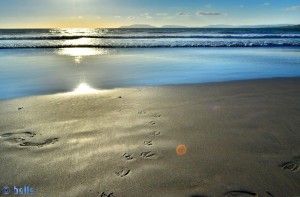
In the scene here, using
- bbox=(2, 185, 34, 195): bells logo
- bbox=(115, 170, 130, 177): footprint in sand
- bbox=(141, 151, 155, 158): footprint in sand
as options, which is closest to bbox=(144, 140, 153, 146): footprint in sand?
bbox=(141, 151, 155, 158): footprint in sand

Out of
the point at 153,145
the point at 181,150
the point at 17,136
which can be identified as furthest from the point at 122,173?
the point at 17,136

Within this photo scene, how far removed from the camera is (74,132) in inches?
145

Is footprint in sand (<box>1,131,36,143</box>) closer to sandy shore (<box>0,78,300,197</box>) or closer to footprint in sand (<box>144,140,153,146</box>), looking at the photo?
sandy shore (<box>0,78,300,197</box>)

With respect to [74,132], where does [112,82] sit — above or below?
above

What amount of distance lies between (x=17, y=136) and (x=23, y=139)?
176 mm

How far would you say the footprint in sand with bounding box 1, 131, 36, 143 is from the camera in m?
3.48

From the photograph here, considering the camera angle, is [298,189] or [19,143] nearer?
[298,189]

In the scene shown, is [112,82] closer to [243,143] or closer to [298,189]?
[243,143]

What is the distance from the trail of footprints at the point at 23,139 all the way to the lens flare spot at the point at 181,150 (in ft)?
5.69

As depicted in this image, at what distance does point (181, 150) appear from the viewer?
10.4ft

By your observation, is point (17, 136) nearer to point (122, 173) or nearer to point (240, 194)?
point (122, 173)

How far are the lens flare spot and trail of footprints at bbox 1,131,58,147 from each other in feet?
5.69

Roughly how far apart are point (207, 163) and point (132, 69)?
23.0 feet

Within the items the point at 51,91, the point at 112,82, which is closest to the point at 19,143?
the point at 51,91
